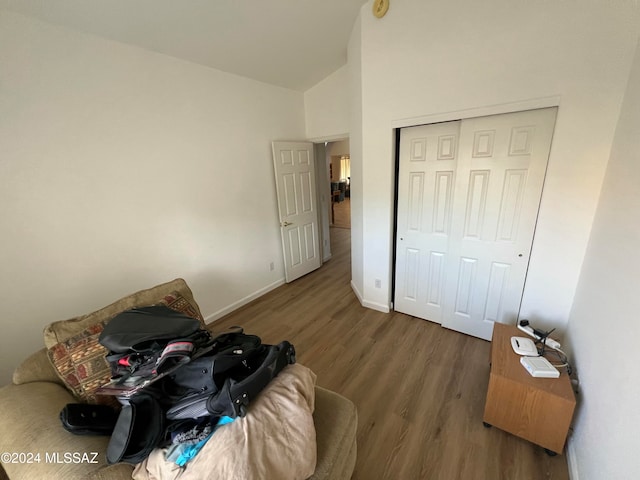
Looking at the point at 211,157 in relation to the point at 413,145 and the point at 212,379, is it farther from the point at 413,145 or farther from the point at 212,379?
the point at 212,379

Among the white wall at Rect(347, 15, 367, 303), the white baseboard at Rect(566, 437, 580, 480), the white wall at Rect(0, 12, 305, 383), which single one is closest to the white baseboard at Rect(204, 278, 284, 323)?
the white wall at Rect(0, 12, 305, 383)

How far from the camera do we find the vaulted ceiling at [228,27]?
5.31ft

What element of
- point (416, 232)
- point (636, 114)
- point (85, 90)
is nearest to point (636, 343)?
point (636, 114)

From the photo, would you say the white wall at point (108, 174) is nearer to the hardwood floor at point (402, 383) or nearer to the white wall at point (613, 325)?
the hardwood floor at point (402, 383)

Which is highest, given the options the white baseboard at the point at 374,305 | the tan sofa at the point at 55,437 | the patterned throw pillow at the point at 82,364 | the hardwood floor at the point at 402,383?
the patterned throw pillow at the point at 82,364

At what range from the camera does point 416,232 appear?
2510mm

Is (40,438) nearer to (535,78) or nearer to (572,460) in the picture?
(572,460)

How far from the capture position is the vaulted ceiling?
1.62 meters

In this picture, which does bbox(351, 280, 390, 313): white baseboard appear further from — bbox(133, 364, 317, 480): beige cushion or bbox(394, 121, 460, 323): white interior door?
bbox(133, 364, 317, 480): beige cushion

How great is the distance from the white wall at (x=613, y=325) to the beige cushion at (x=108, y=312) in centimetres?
211

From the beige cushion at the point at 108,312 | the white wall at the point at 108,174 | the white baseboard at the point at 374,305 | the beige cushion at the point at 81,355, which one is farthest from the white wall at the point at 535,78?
the beige cushion at the point at 81,355

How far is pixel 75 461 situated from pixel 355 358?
1.77m

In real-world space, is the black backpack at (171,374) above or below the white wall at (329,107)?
below

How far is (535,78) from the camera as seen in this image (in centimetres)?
170
